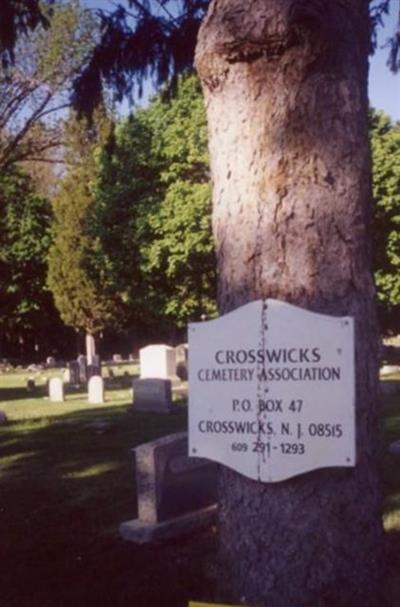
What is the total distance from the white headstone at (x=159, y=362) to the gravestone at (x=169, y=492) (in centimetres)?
1532

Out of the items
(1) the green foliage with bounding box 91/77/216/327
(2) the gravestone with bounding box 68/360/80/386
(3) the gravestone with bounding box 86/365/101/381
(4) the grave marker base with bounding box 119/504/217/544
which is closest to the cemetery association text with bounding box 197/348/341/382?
(4) the grave marker base with bounding box 119/504/217/544

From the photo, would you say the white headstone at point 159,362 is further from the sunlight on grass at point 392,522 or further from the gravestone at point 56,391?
the sunlight on grass at point 392,522

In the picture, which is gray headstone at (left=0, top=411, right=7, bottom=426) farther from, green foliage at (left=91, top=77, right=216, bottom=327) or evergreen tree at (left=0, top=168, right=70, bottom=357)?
evergreen tree at (left=0, top=168, right=70, bottom=357)

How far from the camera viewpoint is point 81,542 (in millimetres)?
6566

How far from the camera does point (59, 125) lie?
33.3m

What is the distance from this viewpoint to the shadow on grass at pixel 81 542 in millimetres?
5230

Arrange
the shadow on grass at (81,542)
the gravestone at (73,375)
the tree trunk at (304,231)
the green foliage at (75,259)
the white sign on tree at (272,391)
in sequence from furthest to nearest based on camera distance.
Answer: the green foliage at (75,259), the gravestone at (73,375), the shadow on grass at (81,542), the tree trunk at (304,231), the white sign on tree at (272,391)

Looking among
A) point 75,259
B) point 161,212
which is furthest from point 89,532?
point 75,259

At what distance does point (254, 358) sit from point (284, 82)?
102 cm

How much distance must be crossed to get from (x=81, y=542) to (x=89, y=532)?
337 millimetres

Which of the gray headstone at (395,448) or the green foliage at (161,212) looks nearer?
the gray headstone at (395,448)

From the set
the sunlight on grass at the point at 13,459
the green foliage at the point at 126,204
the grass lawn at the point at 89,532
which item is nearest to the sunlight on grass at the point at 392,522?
the grass lawn at the point at 89,532

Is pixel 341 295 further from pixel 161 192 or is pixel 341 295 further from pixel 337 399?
pixel 161 192

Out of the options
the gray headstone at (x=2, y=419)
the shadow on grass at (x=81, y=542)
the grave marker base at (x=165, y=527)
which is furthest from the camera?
the gray headstone at (x=2, y=419)
